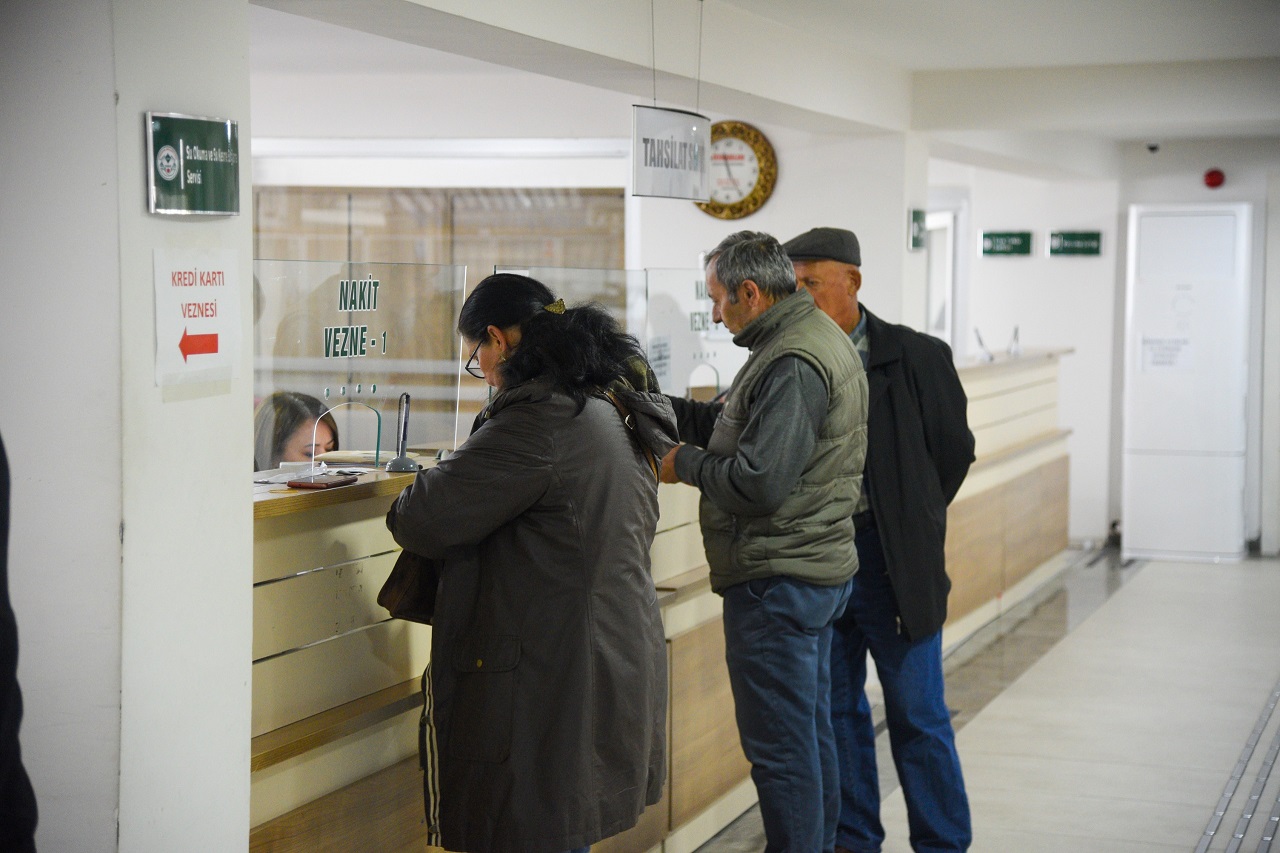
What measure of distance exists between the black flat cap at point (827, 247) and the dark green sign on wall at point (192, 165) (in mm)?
1704

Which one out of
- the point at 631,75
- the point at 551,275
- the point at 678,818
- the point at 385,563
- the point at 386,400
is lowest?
the point at 678,818

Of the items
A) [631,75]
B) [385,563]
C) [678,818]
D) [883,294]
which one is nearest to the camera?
[385,563]

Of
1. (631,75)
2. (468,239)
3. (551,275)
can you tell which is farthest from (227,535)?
(468,239)

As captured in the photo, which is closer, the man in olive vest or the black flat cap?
the man in olive vest

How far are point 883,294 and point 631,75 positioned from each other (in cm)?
228

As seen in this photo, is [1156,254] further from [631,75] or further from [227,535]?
[227,535]

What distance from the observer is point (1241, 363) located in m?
9.05

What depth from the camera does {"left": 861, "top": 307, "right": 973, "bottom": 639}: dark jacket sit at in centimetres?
355

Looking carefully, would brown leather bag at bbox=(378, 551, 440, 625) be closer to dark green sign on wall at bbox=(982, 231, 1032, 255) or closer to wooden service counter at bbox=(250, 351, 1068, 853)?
wooden service counter at bbox=(250, 351, 1068, 853)

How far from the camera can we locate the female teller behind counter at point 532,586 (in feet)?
7.97

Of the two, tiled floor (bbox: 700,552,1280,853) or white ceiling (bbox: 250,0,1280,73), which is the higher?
white ceiling (bbox: 250,0,1280,73)

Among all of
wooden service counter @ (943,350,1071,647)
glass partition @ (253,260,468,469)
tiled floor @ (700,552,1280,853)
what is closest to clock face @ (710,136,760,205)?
wooden service counter @ (943,350,1071,647)

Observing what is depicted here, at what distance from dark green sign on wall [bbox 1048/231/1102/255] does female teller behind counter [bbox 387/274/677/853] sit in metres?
7.85

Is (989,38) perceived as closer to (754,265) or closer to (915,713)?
(754,265)
